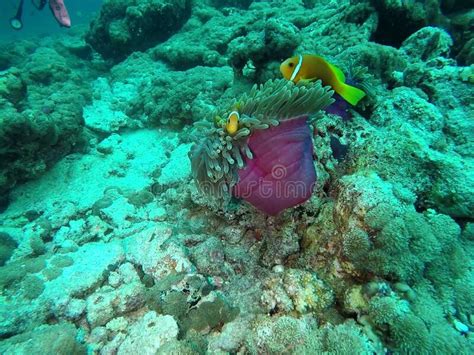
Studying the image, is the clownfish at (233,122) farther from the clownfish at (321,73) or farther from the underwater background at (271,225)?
the clownfish at (321,73)

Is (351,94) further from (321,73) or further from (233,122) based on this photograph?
(233,122)

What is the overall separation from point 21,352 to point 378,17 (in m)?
6.17

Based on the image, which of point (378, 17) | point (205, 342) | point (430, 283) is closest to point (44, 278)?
point (205, 342)

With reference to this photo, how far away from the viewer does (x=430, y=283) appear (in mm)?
1809

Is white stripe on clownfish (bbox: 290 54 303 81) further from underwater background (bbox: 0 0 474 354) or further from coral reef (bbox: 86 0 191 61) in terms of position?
coral reef (bbox: 86 0 191 61)

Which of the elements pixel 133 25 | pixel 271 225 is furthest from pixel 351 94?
pixel 133 25

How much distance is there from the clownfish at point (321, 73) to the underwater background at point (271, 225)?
0.5 inches

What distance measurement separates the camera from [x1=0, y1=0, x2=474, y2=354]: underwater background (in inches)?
69.6

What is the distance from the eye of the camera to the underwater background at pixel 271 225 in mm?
1767

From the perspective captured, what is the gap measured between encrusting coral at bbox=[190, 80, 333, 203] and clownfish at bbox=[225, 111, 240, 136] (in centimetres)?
2

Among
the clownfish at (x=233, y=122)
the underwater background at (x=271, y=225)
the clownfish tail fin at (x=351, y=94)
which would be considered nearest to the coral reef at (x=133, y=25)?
the underwater background at (x=271, y=225)

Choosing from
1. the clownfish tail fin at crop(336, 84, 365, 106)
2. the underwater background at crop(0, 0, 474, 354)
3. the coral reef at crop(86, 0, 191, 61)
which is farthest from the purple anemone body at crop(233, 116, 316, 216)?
the coral reef at crop(86, 0, 191, 61)

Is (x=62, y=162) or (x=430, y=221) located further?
(x=62, y=162)

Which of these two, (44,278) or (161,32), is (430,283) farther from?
(161,32)
